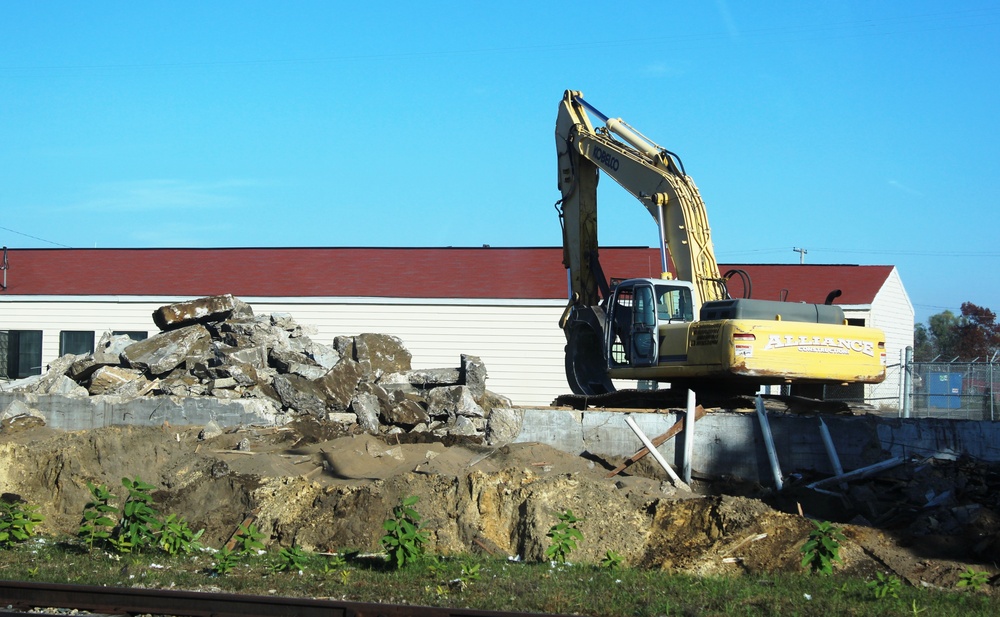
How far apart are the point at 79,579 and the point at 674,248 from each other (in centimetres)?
966

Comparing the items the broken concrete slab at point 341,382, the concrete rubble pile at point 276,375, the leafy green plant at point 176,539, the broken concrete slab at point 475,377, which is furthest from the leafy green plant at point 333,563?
the broken concrete slab at point 475,377

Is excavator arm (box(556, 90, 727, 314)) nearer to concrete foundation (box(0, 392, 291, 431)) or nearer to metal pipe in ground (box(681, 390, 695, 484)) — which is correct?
metal pipe in ground (box(681, 390, 695, 484))

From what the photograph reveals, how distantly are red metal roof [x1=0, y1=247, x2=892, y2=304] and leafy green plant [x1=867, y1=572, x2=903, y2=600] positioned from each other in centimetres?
1757

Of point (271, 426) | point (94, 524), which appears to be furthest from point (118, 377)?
point (94, 524)

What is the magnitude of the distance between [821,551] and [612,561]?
6.11 feet

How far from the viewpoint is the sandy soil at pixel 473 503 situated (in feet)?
30.5

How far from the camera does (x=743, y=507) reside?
1002 cm

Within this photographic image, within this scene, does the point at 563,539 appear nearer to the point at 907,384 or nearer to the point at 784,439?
the point at 784,439

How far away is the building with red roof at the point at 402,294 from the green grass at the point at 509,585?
51.9 ft

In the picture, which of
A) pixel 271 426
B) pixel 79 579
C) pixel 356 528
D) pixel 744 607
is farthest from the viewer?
pixel 271 426

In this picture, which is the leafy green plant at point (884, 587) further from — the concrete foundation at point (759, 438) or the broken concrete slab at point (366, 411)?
the broken concrete slab at point (366, 411)

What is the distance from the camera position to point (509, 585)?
8.27 meters

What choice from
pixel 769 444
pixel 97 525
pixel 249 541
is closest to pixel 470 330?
pixel 769 444

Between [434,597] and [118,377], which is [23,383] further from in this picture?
[434,597]
